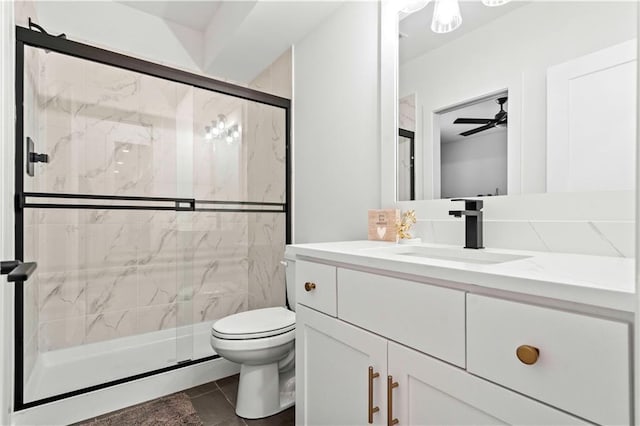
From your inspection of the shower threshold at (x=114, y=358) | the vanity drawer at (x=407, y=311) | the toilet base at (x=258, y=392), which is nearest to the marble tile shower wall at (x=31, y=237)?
the shower threshold at (x=114, y=358)

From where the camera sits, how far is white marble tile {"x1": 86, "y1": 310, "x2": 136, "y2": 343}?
220cm

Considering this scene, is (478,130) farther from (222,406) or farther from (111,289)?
(111,289)

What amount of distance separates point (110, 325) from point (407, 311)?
7.30ft

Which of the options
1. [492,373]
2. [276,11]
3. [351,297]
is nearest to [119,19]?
[276,11]

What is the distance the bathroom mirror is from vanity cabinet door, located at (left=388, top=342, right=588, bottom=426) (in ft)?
2.30

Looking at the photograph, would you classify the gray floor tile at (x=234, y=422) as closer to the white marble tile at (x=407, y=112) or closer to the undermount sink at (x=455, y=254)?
the undermount sink at (x=455, y=254)

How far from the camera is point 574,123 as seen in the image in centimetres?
104

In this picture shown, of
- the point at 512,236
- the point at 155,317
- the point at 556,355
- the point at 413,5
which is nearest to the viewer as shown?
the point at 556,355

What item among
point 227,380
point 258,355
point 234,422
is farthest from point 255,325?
point 227,380

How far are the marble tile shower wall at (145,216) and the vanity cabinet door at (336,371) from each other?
3.57 feet

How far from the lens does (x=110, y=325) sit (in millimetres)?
2264

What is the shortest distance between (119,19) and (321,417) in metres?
2.81

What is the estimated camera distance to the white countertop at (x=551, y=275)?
0.55 meters

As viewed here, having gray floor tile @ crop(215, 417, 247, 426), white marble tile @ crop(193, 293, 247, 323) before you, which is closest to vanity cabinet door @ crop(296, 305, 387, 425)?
gray floor tile @ crop(215, 417, 247, 426)
